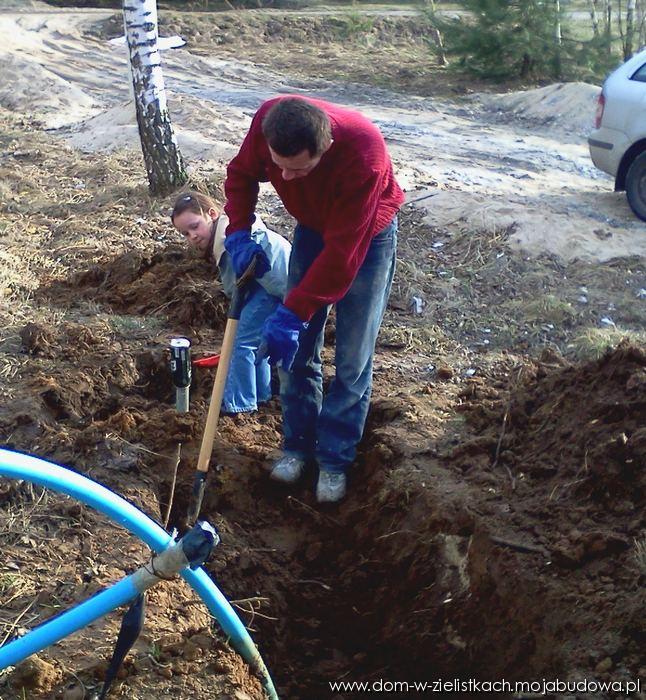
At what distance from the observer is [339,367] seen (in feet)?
14.1

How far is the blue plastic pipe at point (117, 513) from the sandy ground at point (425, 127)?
4994 mm

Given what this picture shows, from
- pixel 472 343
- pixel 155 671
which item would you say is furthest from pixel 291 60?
pixel 155 671

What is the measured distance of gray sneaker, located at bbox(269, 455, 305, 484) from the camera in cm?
461

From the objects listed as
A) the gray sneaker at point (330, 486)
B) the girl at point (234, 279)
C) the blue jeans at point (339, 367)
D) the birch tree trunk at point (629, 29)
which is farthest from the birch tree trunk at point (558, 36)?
the gray sneaker at point (330, 486)

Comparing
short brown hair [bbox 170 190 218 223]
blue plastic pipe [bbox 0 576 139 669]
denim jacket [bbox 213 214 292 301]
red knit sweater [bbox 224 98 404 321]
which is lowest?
blue plastic pipe [bbox 0 576 139 669]

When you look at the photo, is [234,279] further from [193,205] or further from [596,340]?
[596,340]

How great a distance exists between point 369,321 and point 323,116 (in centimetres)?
108

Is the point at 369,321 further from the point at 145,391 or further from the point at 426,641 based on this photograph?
the point at 145,391

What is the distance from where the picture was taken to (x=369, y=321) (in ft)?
13.6

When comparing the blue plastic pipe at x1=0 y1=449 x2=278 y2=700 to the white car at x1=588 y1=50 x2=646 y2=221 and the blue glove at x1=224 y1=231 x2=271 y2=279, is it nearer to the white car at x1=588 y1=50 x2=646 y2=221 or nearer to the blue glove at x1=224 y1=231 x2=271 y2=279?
the blue glove at x1=224 y1=231 x2=271 y2=279

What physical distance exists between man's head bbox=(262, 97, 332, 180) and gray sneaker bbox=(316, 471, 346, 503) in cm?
173

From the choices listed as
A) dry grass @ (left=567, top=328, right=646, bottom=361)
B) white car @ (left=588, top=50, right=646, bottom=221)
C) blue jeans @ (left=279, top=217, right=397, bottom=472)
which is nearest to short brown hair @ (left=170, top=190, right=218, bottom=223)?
blue jeans @ (left=279, top=217, right=397, bottom=472)

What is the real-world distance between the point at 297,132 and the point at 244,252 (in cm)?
96

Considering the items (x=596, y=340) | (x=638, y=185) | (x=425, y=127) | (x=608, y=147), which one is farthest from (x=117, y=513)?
(x=425, y=127)
